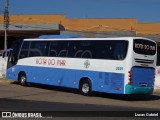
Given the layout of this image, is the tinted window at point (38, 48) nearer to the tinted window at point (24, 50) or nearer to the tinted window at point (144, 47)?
the tinted window at point (24, 50)

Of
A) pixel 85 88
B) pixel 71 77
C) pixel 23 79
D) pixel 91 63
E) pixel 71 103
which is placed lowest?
pixel 71 103

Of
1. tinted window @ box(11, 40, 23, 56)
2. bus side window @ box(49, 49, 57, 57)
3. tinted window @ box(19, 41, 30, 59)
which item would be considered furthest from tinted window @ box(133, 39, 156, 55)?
tinted window @ box(11, 40, 23, 56)

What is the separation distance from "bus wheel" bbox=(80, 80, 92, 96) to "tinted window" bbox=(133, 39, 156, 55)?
333 cm

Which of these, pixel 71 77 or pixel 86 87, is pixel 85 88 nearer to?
pixel 86 87

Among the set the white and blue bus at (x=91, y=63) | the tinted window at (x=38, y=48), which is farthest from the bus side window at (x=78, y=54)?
the tinted window at (x=38, y=48)

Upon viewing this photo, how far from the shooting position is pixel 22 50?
26.7 meters

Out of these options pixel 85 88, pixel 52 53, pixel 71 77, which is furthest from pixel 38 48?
pixel 85 88

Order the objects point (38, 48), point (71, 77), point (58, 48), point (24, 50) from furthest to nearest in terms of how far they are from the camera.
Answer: point (24, 50) → point (38, 48) → point (58, 48) → point (71, 77)

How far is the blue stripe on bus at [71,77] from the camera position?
67.0 ft

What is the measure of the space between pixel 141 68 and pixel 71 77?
14.3 feet

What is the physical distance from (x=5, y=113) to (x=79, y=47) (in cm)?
1579

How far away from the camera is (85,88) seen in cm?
2206

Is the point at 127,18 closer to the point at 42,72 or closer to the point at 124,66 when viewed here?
the point at 42,72

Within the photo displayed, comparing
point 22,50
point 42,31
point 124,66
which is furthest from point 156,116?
point 42,31
